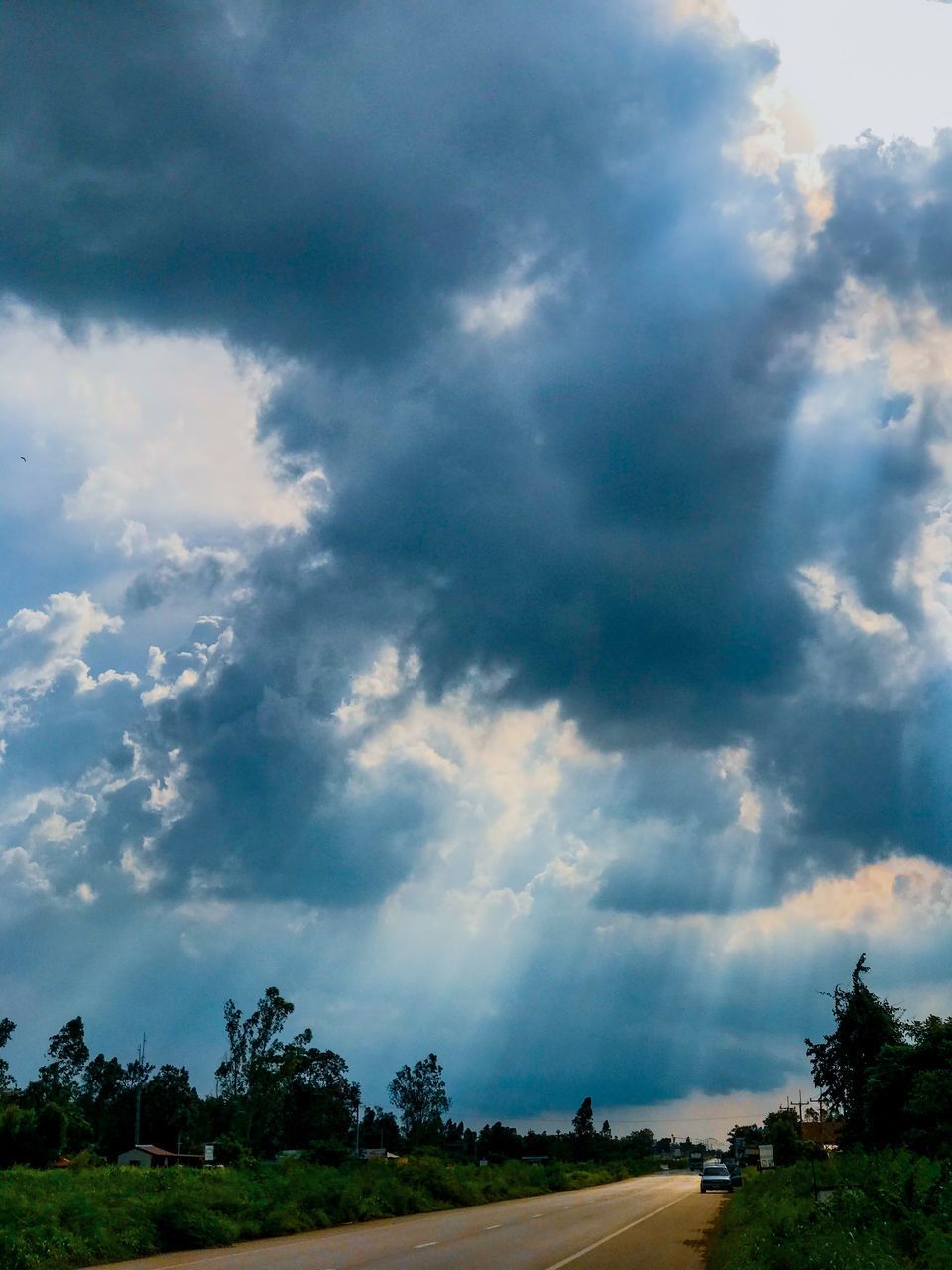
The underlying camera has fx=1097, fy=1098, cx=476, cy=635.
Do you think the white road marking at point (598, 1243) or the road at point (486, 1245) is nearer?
the road at point (486, 1245)

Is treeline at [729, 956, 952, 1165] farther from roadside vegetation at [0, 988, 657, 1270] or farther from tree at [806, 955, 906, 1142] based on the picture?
roadside vegetation at [0, 988, 657, 1270]

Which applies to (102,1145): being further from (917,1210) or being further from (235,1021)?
(917,1210)

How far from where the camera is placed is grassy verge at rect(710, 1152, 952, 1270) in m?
15.4

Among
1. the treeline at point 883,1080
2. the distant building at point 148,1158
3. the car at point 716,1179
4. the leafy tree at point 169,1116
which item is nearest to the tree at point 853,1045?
the treeline at point 883,1080

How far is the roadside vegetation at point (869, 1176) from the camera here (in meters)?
16.6

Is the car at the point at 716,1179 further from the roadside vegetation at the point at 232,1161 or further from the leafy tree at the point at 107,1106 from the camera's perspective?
the leafy tree at the point at 107,1106

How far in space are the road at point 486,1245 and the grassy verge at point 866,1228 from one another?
2.76 meters

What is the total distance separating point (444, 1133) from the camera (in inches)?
6609

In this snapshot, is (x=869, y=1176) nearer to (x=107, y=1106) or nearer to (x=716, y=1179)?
(x=716, y=1179)

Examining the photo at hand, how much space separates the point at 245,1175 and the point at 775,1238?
28.3m

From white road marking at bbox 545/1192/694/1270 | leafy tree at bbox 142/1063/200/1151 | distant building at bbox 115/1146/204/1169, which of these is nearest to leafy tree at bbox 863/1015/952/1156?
white road marking at bbox 545/1192/694/1270

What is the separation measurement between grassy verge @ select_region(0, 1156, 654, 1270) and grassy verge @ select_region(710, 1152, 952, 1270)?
12946mm

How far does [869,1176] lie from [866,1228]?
7.43 meters

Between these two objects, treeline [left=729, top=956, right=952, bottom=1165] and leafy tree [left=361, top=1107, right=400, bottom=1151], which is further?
leafy tree [left=361, top=1107, right=400, bottom=1151]
